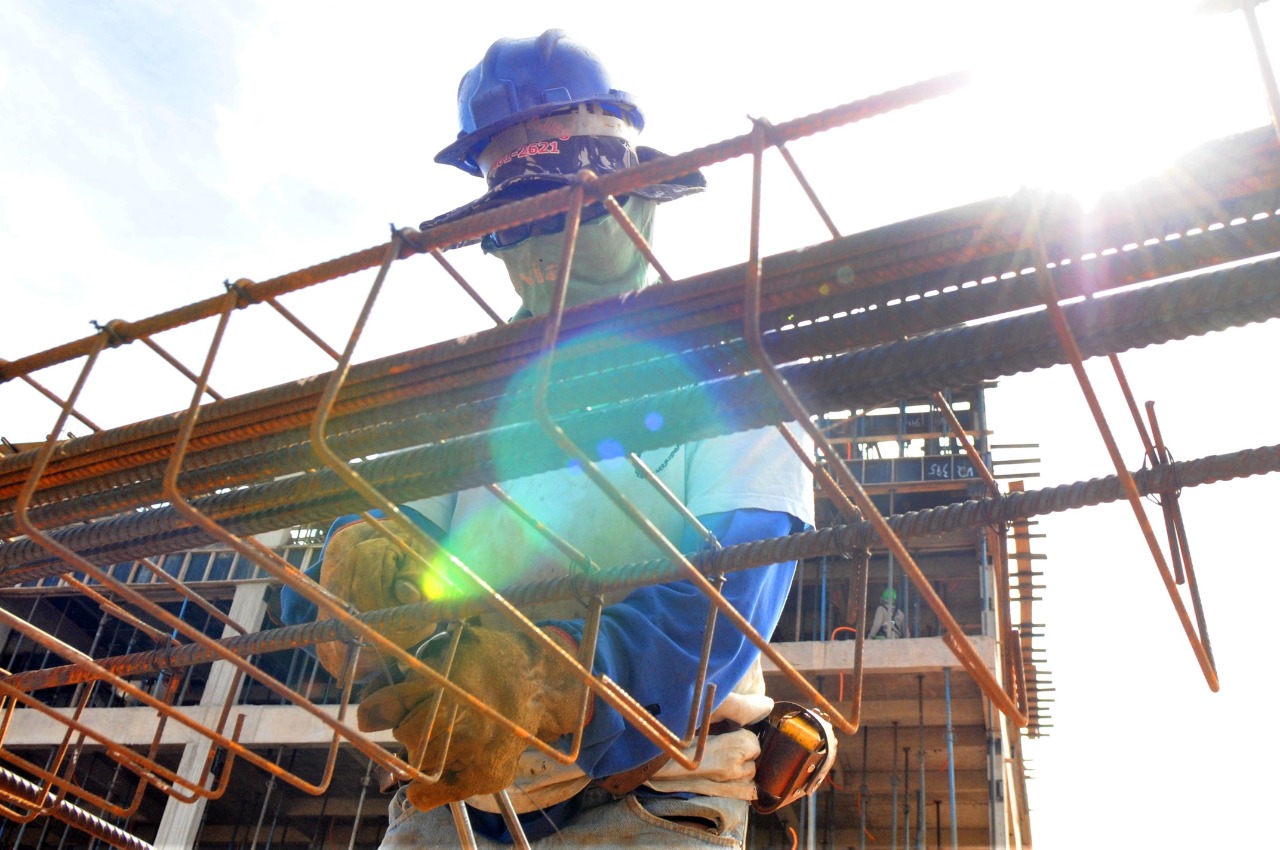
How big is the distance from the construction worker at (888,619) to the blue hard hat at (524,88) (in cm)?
1082

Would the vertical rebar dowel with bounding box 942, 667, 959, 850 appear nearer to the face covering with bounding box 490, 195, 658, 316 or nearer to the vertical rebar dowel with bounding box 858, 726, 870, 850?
the vertical rebar dowel with bounding box 858, 726, 870, 850

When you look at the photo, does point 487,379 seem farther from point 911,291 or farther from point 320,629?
point 320,629

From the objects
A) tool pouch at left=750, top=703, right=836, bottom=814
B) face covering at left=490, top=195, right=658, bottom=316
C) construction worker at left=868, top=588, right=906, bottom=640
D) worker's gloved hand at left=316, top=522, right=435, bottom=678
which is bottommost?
tool pouch at left=750, top=703, right=836, bottom=814

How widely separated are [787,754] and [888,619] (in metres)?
10.7

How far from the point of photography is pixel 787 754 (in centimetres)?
345

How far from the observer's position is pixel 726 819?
3.28 meters

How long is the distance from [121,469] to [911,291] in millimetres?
1754

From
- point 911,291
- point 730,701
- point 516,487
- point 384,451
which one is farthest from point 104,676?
point 911,291

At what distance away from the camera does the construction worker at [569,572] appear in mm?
2533

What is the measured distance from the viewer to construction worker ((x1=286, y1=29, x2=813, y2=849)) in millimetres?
2533

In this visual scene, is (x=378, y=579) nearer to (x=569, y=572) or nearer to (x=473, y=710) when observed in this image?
(x=569, y=572)

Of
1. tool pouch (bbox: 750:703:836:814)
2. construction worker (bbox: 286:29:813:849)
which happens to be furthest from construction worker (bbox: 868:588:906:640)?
construction worker (bbox: 286:29:813:849)

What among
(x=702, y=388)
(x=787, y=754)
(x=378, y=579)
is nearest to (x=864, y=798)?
(x=787, y=754)

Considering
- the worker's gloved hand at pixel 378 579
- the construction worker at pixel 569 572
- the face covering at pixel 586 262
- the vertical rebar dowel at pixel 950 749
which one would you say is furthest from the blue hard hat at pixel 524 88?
the vertical rebar dowel at pixel 950 749
